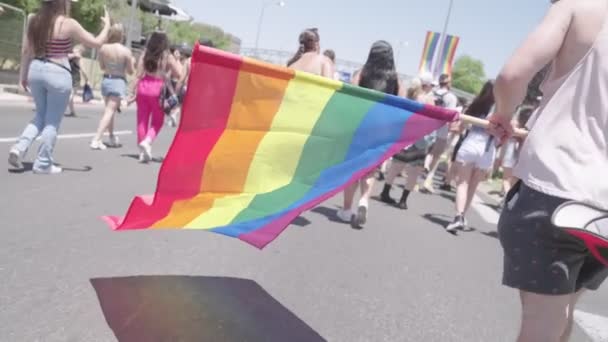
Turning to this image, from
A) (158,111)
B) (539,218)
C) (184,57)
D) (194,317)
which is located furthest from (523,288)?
(184,57)

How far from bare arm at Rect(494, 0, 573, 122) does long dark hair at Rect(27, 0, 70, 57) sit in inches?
197

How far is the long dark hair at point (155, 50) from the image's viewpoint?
7768 millimetres

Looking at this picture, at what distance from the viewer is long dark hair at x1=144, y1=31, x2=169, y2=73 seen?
7.77 metres

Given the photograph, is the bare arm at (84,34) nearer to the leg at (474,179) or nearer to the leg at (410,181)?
the leg at (410,181)

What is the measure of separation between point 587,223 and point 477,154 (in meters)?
5.28

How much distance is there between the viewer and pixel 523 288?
197 cm

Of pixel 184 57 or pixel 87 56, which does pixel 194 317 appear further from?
pixel 87 56

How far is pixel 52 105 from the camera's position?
606 centimetres

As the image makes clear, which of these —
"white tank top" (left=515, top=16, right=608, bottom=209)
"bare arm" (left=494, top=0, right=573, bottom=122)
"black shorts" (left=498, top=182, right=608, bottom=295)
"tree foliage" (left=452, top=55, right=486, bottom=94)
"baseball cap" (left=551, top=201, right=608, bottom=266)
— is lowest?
"tree foliage" (left=452, top=55, right=486, bottom=94)

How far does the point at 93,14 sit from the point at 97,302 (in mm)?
23837

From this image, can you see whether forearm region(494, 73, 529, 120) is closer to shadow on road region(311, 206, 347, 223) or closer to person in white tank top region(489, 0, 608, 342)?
person in white tank top region(489, 0, 608, 342)

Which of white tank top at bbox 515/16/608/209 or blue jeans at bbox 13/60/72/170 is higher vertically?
white tank top at bbox 515/16/608/209

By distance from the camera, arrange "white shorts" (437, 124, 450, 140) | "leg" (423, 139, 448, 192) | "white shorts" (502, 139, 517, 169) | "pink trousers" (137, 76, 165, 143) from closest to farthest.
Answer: "white shorts" (502, 139, 517, 169) < "pink trousers" (137, 76, 165, 143) < "white shorts" (437, 124, 450, 140) < "leg" (423, 139, 448, 192)

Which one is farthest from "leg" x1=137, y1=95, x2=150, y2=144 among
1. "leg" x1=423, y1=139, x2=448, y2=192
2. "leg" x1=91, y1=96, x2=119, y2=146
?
"leg" x1=423, y1=139, x2=448, y2=192
